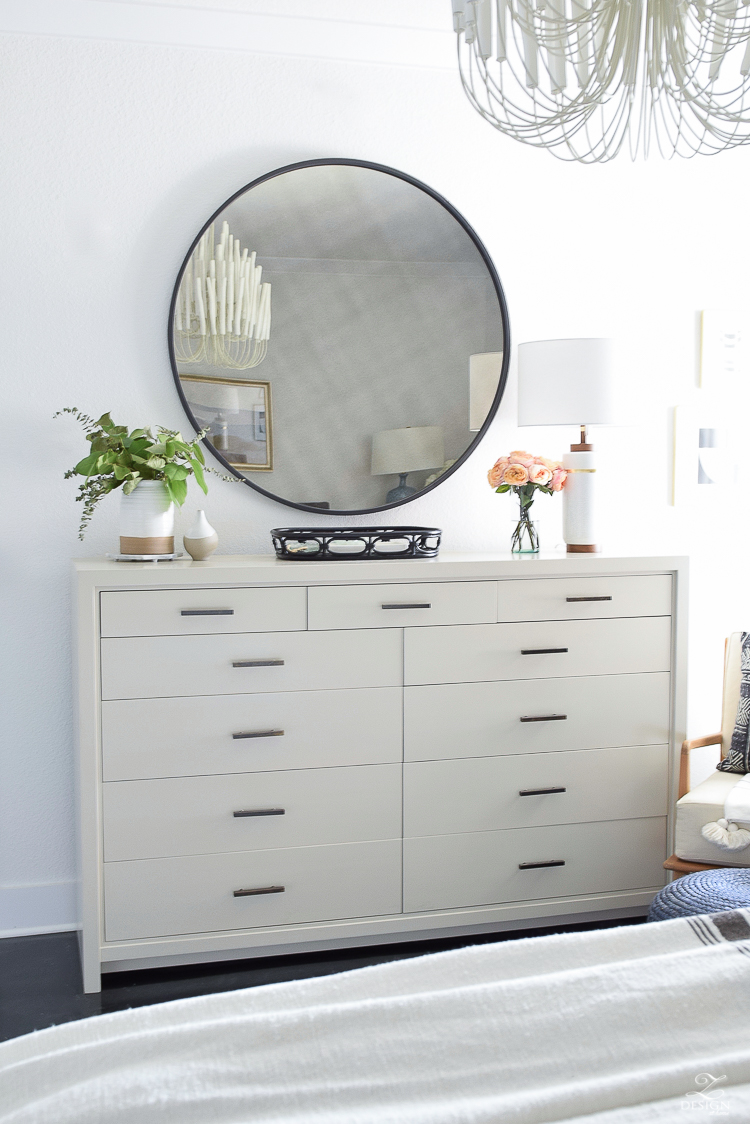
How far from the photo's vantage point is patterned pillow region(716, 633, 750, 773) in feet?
8.28

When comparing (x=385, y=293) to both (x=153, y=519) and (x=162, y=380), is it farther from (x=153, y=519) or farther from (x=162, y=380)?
(x=153, y=519)

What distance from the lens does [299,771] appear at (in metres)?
2.29

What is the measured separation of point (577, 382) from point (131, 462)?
128 cm

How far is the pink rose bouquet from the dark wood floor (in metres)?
1.12

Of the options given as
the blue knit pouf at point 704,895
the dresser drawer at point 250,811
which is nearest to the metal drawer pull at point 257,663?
the dresser drawer at point 250,811

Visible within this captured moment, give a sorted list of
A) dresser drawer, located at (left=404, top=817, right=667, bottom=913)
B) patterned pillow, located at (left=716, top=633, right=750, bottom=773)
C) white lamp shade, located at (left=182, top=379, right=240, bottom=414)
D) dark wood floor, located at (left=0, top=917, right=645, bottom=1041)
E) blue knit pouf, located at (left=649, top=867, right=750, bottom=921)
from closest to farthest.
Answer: blue knit pouf, located at (left=649, top=867, right=750, bottom=921), dark wood floor, located at (left=0, top=917, right=645, bottom=1041), dresser drawer, located at (left=404, top=817, right=667, bottom=913), patterned pillow, located at (left=716, top=633, right=750, bottom=773), white lamp shade, located at (left=182, top=379, right=240, bottom=414)

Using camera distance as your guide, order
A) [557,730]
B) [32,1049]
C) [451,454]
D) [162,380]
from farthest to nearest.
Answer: [451,454], [162,380], [557,730], [32,1049]

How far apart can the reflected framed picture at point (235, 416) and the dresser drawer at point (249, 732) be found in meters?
0.79

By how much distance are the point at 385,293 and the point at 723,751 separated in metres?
1.70


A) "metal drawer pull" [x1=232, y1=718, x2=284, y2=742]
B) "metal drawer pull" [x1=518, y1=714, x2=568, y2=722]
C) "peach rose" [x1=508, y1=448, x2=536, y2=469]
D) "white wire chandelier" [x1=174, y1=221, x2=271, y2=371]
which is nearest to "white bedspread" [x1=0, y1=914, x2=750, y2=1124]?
"metal drawer pull" [x1=232, y1=718, x2=284, y2=742]

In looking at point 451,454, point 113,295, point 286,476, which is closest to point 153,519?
point 286,476

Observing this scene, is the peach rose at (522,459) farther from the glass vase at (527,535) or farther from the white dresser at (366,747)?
the white dresser at (366,747)

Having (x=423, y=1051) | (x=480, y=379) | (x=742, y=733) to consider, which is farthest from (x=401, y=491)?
(x=423, y=1051)

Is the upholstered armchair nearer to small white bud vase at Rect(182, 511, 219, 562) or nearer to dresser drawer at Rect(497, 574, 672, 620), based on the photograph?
dresser drawer at Rect(497, 574, 672, 620)
